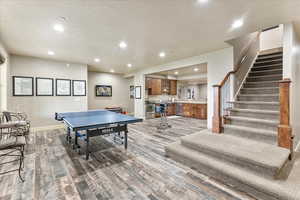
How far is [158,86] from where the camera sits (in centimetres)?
825

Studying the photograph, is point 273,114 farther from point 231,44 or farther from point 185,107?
point 185,107

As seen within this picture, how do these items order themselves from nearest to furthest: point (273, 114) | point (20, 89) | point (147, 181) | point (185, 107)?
point (147, 181), point (273, 114), point (20, 89), point (185, 107)

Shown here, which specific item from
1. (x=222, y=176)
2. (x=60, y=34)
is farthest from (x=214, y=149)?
(x=60, y=34)

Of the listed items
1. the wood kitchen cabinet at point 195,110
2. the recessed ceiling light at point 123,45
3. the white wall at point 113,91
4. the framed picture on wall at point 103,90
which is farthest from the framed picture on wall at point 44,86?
the wood kitchen cabinet at point 195,110

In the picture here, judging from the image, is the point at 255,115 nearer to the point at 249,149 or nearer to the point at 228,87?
the point at 228,87

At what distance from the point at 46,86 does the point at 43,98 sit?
464mm

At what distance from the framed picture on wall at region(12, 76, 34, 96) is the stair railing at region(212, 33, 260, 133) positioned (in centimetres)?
608

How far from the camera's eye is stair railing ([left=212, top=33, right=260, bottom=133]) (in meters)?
3.42

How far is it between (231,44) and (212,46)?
498mm

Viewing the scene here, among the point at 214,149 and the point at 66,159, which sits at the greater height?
the point at 214,149

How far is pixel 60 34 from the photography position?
3.15 meters

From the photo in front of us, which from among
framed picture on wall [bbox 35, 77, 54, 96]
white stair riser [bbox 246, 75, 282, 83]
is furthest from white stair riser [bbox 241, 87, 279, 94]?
framed picture on wall [bbox 35, 77, 54, 96]

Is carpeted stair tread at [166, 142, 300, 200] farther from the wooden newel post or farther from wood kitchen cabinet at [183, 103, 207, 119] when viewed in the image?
wood kitchen cabinet at [183, 103, 207, 119]

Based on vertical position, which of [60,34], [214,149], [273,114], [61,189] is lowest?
[61,189]
